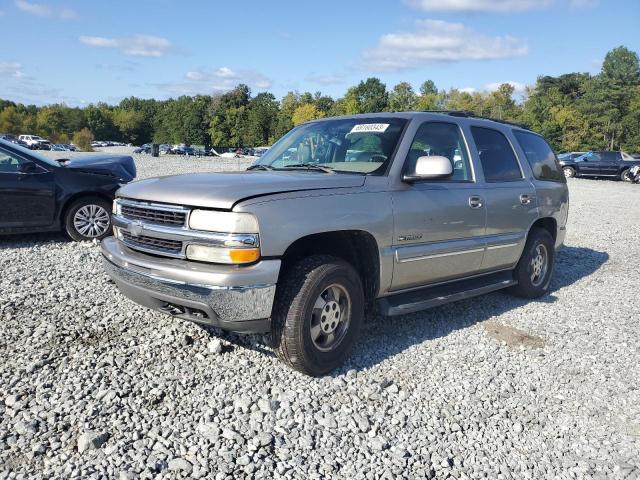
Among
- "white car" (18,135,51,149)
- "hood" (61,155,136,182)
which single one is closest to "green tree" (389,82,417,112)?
"white car" (18,135,51,149)

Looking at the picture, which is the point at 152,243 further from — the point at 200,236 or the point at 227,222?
the point at 227,222

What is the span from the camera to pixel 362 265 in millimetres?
4008

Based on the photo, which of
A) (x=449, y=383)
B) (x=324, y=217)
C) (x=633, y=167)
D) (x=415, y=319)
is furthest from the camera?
(x=633, y=167)

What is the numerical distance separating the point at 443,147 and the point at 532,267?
2058 mm

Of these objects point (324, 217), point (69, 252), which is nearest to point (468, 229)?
point (324, 217)

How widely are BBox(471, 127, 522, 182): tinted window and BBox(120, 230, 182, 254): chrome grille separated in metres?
3.15

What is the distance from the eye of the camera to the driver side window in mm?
7051

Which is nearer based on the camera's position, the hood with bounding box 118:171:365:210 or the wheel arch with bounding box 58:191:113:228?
the hood with bounding box 118:171:365:210

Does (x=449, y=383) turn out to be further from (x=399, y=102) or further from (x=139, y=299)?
(x=399, y=102)

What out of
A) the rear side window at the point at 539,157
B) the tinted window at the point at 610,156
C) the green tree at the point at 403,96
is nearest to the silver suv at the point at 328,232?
the rear side window at the point at 539,157

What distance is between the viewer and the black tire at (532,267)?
5707 millimetres

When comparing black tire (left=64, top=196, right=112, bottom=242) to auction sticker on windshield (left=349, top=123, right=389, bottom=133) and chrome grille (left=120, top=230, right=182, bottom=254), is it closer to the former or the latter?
chrome grille (left=120, top=230, right=182, bottom=254)

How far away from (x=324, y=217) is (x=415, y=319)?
Answer: 2.01 meters

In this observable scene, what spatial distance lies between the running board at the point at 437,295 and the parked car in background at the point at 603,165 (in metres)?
28.2
